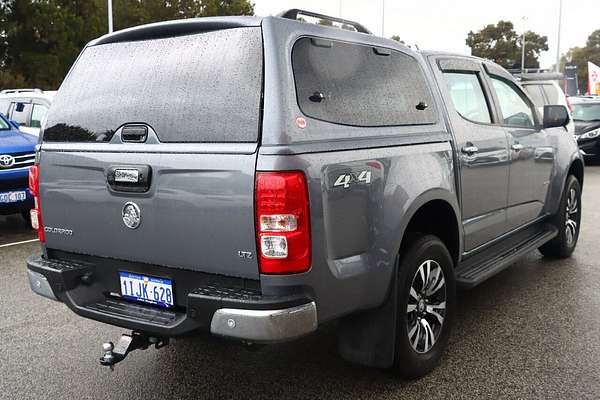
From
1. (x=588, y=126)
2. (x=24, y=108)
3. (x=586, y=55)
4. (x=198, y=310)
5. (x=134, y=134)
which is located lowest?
(x=588, y=126)

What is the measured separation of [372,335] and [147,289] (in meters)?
1.17

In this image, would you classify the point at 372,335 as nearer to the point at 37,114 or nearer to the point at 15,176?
the point at 15,176

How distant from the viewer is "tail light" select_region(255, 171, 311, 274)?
2.63 m

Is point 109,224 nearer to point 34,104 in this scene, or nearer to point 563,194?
point 563,194

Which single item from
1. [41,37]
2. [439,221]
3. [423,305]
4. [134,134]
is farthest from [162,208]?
[41,37]

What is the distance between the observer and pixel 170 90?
3.03 meters

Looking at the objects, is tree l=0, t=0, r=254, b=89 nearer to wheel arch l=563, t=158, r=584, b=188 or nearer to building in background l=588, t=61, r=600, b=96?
building in background l=588, t=61, r=600, b=96

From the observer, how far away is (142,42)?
3293 millimetres

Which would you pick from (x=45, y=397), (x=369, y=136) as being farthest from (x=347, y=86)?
(x=45, y=397)

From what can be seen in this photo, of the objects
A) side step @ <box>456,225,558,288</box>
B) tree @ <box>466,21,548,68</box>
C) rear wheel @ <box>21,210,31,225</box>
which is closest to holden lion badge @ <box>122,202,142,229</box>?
side step @ <box>456,225,558,288</box>

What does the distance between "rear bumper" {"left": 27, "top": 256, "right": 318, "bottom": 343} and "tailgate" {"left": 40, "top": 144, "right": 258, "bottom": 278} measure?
123 millimetres

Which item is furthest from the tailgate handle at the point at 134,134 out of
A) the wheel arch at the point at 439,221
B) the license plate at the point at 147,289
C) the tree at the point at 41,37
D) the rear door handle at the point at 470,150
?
the tree at the point at 41,37

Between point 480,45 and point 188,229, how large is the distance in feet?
225

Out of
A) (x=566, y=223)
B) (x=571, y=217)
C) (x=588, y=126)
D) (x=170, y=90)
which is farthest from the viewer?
(x=588, y=126)
